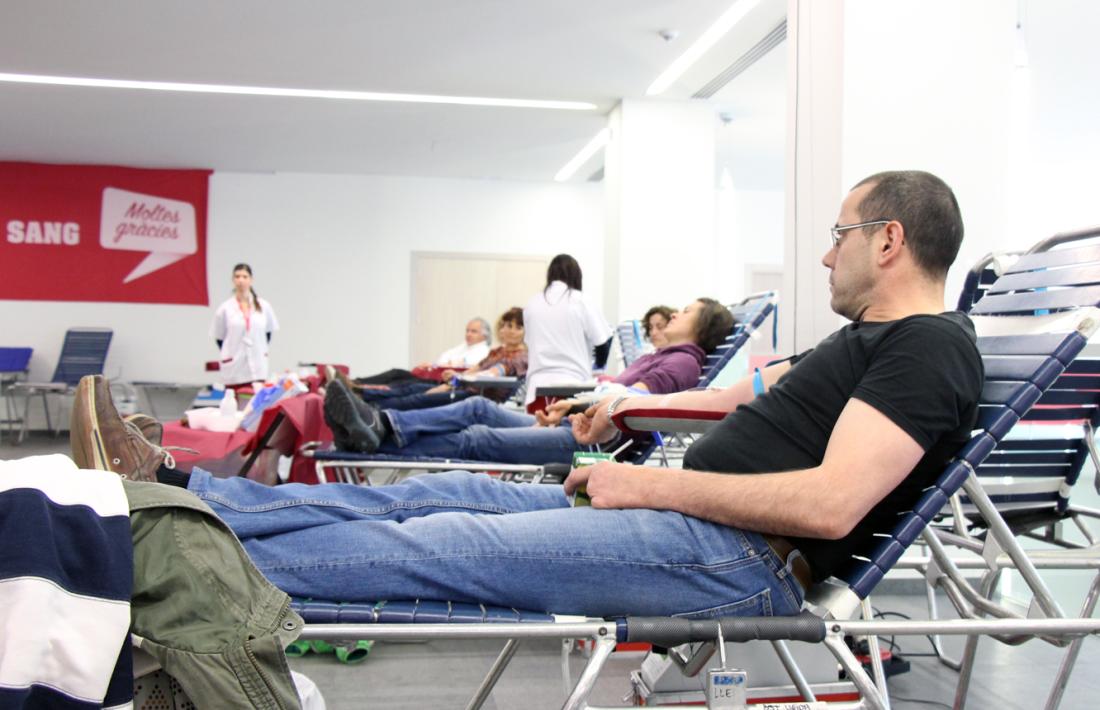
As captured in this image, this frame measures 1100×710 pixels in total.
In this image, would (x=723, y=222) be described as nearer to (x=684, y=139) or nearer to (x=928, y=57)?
(x=684, y=139)

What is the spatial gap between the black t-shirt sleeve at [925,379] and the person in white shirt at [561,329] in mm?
3683

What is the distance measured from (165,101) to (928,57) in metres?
7.33

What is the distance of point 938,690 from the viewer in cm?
250

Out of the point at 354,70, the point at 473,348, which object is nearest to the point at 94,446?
the point at 473,348

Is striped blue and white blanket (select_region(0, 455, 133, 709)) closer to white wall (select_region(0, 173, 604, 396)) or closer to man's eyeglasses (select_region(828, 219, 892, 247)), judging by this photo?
man's eyeglasses (select_region(828, 219, 892, 247))

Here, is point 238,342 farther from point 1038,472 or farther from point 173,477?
point 1038,472

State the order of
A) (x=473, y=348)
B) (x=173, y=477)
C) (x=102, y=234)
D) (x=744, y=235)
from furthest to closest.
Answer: (x=744, y=235), (x=102, y=234), (x=473, y=348), (x=173, y=477)

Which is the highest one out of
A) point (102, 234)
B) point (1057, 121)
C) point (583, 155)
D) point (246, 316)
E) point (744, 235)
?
point (583, 155)

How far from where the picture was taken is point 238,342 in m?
8.87

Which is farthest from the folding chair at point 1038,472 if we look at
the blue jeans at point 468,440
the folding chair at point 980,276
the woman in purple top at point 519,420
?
the blue jeans at point 468,440

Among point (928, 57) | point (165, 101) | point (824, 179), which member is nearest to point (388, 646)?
point (824, 179)

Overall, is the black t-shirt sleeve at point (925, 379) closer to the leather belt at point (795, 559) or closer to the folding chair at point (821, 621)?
Result: the folding chair at point (821, 621)

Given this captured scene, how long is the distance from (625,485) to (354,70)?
664 centimetres

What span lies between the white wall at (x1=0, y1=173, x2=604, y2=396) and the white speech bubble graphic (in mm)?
316
